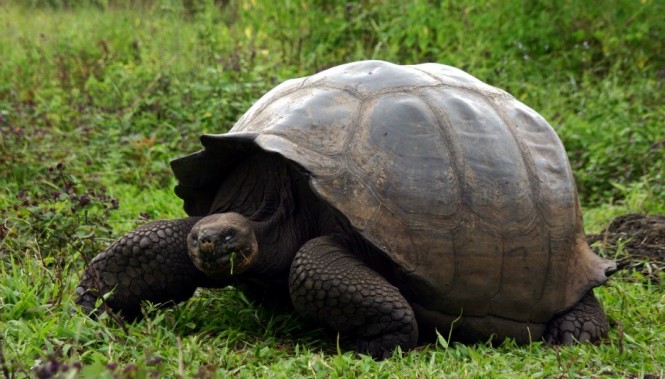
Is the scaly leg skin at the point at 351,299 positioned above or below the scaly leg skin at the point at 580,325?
above

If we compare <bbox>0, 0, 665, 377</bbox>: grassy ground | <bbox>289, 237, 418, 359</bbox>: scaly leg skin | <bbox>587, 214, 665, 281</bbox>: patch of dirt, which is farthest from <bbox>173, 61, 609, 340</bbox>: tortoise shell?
<bbox>587, 214, 665, 281</bbox>: patch of dirt

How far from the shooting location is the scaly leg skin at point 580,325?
3.76 metres

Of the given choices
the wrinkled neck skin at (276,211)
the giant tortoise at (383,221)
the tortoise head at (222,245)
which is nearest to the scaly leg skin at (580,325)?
the giant tortoise at (383,221)

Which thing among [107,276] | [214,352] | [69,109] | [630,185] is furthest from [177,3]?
[214,352]

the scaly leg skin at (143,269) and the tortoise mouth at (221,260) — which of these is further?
the scaly leg skin at (143,269)

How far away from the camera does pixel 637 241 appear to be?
4.91 meters

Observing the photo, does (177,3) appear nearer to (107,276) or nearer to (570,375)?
(107,276)

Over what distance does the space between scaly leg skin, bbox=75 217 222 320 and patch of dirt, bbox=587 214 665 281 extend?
2295 mm

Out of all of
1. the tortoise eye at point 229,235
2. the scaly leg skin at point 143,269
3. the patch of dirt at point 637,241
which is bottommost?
the patch of dirt at point 637,241

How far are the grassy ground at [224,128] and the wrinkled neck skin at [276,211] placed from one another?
290 millimetres

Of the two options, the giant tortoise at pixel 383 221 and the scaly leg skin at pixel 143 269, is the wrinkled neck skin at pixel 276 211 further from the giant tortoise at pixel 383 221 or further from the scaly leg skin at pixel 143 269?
the scaly leg skin at pixel 143 269

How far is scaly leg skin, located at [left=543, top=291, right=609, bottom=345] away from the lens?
148 inches

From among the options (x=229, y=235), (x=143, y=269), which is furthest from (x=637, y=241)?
(x=143, y=269)

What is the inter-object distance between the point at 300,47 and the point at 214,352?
5.95 meters
